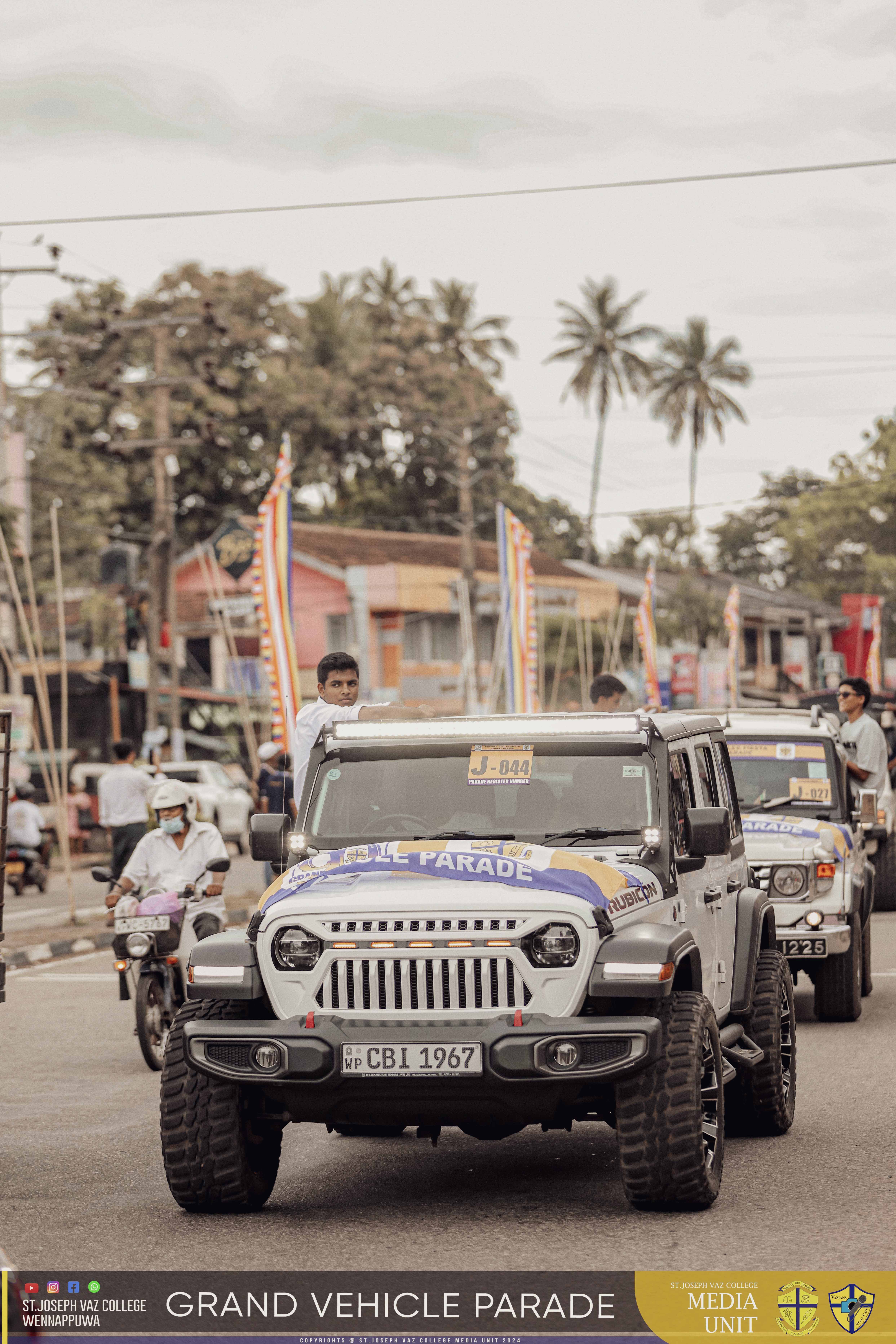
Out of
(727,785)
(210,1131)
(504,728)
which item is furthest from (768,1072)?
(210,1131)

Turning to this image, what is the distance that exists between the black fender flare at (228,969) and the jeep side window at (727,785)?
3.00 meters

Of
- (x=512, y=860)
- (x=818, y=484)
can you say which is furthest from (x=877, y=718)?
(x=818, y=484)

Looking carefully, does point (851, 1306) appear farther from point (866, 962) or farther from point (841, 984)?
point (866, 962)

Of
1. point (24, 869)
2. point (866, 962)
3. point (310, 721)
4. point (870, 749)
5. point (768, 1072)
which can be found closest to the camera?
point (768, 1072)

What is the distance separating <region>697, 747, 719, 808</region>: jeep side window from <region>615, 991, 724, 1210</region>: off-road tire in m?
1.86

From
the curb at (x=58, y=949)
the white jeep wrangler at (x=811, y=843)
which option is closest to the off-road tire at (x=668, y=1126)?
the white jeep wrangler at (x=811, y=843)

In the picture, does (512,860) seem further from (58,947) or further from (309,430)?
(309,430)

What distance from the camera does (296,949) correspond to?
621cm

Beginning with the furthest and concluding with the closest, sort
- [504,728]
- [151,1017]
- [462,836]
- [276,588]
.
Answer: [276,588], [151,1017], [504,728], [462,836]

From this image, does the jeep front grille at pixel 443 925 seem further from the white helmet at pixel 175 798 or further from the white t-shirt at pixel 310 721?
the white helmet at pixel 175 798

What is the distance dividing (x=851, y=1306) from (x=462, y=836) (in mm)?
2418

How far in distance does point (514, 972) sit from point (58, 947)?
12.0 m

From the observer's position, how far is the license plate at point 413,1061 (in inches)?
232

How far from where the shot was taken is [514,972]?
6.00 meters
